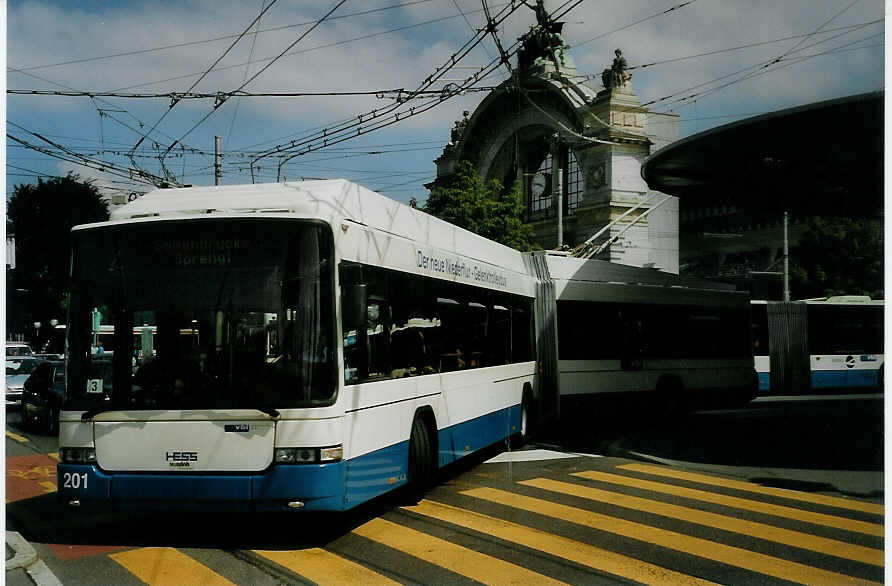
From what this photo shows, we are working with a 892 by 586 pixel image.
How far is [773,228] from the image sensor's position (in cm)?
3294

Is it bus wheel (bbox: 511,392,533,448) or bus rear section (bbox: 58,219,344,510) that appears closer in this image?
bus rear section (bbox: 58,219,344,510)

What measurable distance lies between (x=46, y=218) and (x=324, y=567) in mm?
21406

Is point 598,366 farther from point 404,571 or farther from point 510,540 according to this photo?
point 404,571

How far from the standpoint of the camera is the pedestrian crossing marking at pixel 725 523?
7.17 meters

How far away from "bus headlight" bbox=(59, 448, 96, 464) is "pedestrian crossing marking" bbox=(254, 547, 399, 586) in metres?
1.53

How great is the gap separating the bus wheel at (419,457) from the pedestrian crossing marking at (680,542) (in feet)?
2.11

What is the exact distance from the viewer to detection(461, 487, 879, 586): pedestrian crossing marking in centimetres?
647

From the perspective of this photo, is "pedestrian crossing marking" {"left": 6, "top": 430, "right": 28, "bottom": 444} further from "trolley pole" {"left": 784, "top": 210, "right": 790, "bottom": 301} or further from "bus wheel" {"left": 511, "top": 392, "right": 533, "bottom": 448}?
"trolley pole" {"left": 784, "top": 210, "right": 790, "bottom": 301}

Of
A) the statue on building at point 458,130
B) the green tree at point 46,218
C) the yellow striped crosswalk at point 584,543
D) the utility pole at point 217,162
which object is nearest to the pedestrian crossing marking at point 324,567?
the yellow striped crosswalk at point 584,543

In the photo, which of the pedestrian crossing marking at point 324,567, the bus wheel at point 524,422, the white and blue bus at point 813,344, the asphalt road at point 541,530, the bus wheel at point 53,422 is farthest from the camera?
the white and blue bus at point 813,344

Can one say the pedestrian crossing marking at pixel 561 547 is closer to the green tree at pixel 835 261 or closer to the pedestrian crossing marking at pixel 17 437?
the pedestrian crossing marking at pixel 17 437

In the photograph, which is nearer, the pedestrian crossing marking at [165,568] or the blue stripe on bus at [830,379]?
the pedestrian crossing marking at [165,568]

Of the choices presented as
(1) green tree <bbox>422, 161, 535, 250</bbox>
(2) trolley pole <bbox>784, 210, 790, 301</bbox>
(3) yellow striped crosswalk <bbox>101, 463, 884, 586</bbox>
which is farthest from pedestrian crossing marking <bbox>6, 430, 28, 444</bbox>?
(2) trolley pole <bbox>784, 210, 790, 301</bbox>

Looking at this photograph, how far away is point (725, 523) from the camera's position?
8.34m
